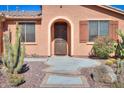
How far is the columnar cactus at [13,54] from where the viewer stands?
1056 cm

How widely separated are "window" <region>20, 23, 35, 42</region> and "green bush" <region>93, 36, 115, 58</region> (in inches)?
171

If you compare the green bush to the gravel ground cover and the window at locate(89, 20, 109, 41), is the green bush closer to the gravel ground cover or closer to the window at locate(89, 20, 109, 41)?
the window at locate(89, 20, 109, 41)

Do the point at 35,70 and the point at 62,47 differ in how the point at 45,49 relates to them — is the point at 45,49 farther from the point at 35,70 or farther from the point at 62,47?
the point at 35,70

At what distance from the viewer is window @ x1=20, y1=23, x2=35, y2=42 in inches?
708

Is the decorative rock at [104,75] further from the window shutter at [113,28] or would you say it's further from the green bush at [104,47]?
the window shutter at [113,28]

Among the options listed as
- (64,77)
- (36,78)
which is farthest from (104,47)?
(36,78)

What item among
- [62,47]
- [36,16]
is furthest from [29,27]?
[62,47]

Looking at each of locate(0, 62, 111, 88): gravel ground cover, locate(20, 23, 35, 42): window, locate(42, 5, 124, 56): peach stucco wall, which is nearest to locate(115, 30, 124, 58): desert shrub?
locate(42, 5, 124, 56): peach stucco wall

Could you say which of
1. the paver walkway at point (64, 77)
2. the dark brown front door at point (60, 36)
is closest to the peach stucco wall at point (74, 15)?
the dark brown front door at point (60, 36)

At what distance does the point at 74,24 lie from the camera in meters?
17.6

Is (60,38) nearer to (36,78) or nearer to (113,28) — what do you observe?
(113,28)

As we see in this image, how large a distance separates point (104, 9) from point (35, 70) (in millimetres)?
7730

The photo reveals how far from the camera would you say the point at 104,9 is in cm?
1759

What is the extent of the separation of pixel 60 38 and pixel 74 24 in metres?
1.51
